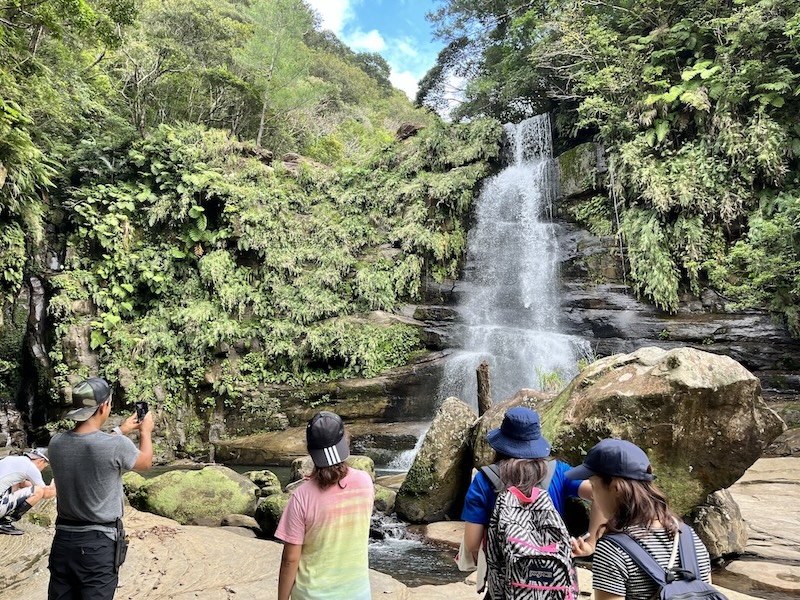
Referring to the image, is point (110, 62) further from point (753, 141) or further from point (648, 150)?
point (753, 141)

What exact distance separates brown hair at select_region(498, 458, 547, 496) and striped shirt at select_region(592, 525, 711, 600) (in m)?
0.37

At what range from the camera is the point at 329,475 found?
7.09 ft

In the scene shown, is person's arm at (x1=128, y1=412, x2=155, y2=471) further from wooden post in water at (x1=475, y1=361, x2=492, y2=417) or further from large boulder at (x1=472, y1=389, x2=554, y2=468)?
wooden post in water at (x1=475, y1=361, x2=492, y2=417)

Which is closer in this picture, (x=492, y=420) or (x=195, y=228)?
(x=492, y=420)

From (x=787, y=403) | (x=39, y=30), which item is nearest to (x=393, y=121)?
(x=39, y=30)

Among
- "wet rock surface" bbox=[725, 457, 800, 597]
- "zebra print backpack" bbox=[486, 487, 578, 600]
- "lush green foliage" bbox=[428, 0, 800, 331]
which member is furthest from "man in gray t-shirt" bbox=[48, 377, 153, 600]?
"lush green foliage" bbox=[428, 0, 800, 331]

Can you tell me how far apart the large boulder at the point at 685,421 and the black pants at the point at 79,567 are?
4537 mm

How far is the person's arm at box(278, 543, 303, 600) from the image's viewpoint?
2.09 meters

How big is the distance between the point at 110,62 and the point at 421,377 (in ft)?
49.0

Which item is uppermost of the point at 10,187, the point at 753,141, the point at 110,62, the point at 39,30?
the point at 110,62

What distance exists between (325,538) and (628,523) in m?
1.22

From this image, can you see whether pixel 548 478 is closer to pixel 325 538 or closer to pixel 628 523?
pixel 628 523

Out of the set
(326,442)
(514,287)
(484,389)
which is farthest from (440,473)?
(514,287)

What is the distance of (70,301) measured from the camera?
12.8 meters
